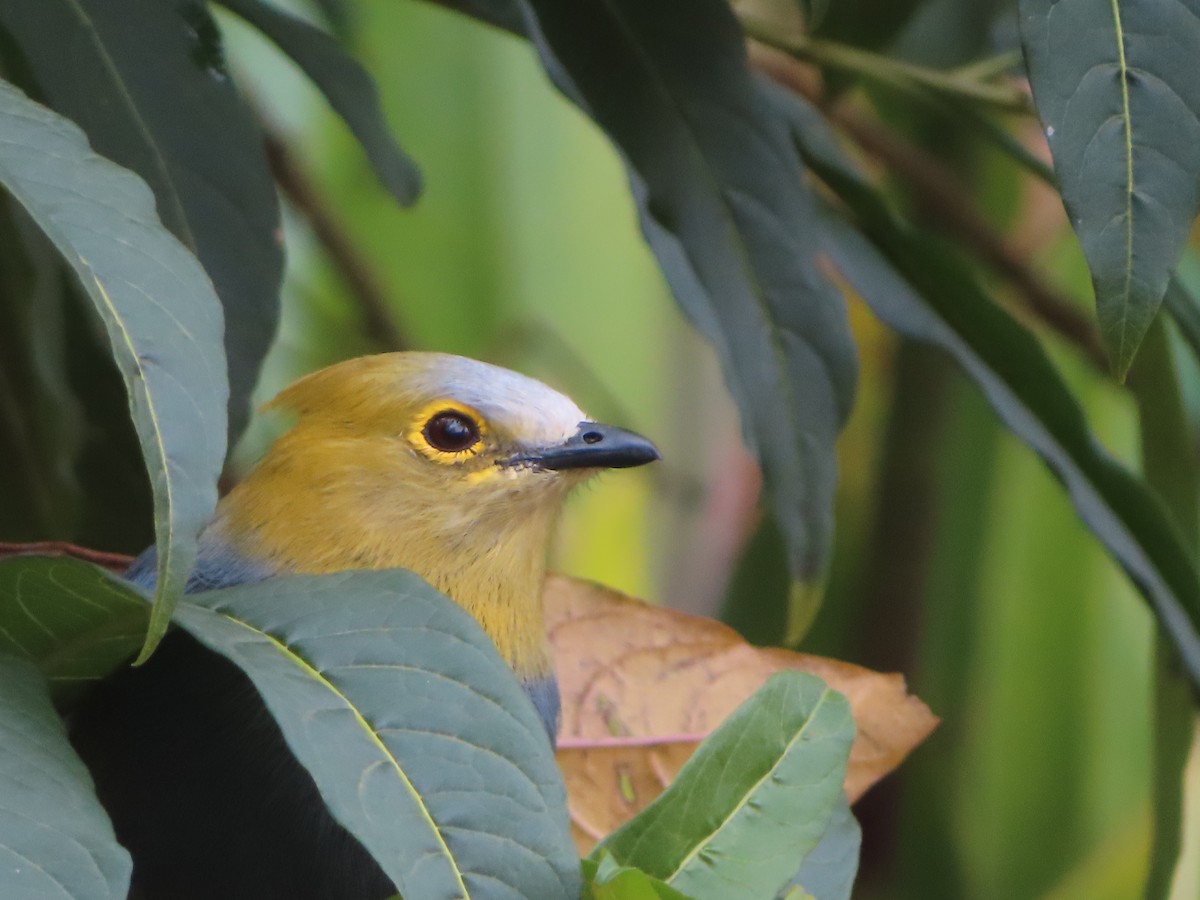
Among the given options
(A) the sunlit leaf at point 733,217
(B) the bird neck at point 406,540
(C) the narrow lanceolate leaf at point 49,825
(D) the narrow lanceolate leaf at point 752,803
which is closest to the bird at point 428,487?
(B) the bird neck at point 406,540

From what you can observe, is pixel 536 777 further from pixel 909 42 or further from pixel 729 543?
pixel 729 543

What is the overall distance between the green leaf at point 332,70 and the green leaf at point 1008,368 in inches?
16.2

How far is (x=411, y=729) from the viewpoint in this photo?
0.80 m

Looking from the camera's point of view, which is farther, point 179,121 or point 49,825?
point 179,121

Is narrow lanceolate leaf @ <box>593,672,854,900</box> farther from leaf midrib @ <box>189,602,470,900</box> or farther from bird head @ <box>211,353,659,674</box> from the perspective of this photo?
bird head @ <box>211,353,659,674</box>

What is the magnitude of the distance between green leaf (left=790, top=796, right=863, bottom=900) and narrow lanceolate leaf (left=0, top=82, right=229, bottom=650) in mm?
477

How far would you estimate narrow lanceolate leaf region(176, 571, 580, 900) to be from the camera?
0.75 m

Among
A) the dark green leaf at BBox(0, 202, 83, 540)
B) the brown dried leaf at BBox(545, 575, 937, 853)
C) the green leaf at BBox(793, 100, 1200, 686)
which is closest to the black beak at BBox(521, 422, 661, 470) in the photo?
the brown dried leaf at BBox(545, 575, 937, 853)

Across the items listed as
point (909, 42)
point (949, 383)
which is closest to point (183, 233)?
point (909, 42)

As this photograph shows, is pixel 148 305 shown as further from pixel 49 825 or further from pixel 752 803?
pixel 752 803

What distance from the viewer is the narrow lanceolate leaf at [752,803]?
2.91 feet

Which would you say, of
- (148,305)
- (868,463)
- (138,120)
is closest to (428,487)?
(138,120)

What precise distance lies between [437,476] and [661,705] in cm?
30

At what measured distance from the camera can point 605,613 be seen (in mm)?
1380
